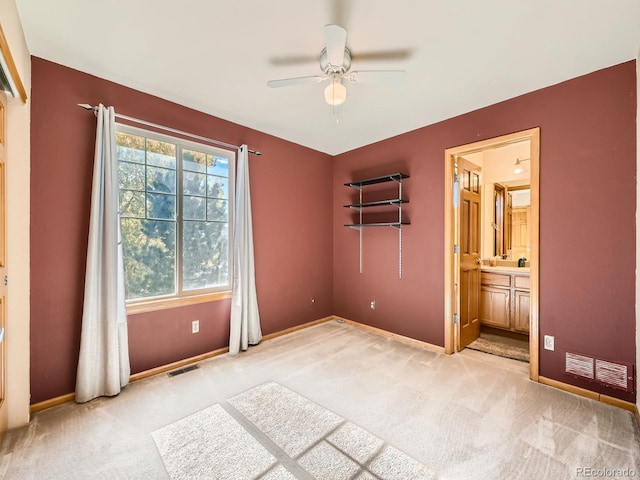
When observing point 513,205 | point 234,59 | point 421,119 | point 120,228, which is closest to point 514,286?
point 513,205

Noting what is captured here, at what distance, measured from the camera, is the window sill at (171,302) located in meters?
2.59

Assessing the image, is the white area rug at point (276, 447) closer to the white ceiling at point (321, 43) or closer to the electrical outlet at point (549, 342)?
the electrical outlet at point (549, 342)

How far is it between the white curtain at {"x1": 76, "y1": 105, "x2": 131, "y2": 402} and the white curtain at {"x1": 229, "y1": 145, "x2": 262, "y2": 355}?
1.05 m

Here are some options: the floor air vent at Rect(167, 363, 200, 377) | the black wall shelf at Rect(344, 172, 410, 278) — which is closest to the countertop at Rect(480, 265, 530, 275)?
the black wall shelf at Rect(344, 172, 410, 278)

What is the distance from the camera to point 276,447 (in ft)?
5.77

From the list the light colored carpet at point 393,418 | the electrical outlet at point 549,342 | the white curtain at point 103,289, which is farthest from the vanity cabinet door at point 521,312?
the white curtain at point 103,289

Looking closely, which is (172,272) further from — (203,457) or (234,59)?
(234,59)

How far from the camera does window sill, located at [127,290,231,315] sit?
8.50 ft

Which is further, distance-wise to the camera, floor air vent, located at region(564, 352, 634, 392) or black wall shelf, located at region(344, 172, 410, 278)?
black wall shelf, located at region(344, 172, 410, 278)

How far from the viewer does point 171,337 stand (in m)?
2.83

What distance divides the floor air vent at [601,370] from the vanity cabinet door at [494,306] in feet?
4.37

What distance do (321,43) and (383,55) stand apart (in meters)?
0.47

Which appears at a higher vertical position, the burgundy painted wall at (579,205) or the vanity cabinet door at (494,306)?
the burgundy painted wall at (579,205)

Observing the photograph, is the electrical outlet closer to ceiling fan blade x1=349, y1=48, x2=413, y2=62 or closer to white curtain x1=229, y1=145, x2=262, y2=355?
ceiling fan blade x1=349, y1=48, x2=413, y2=62
